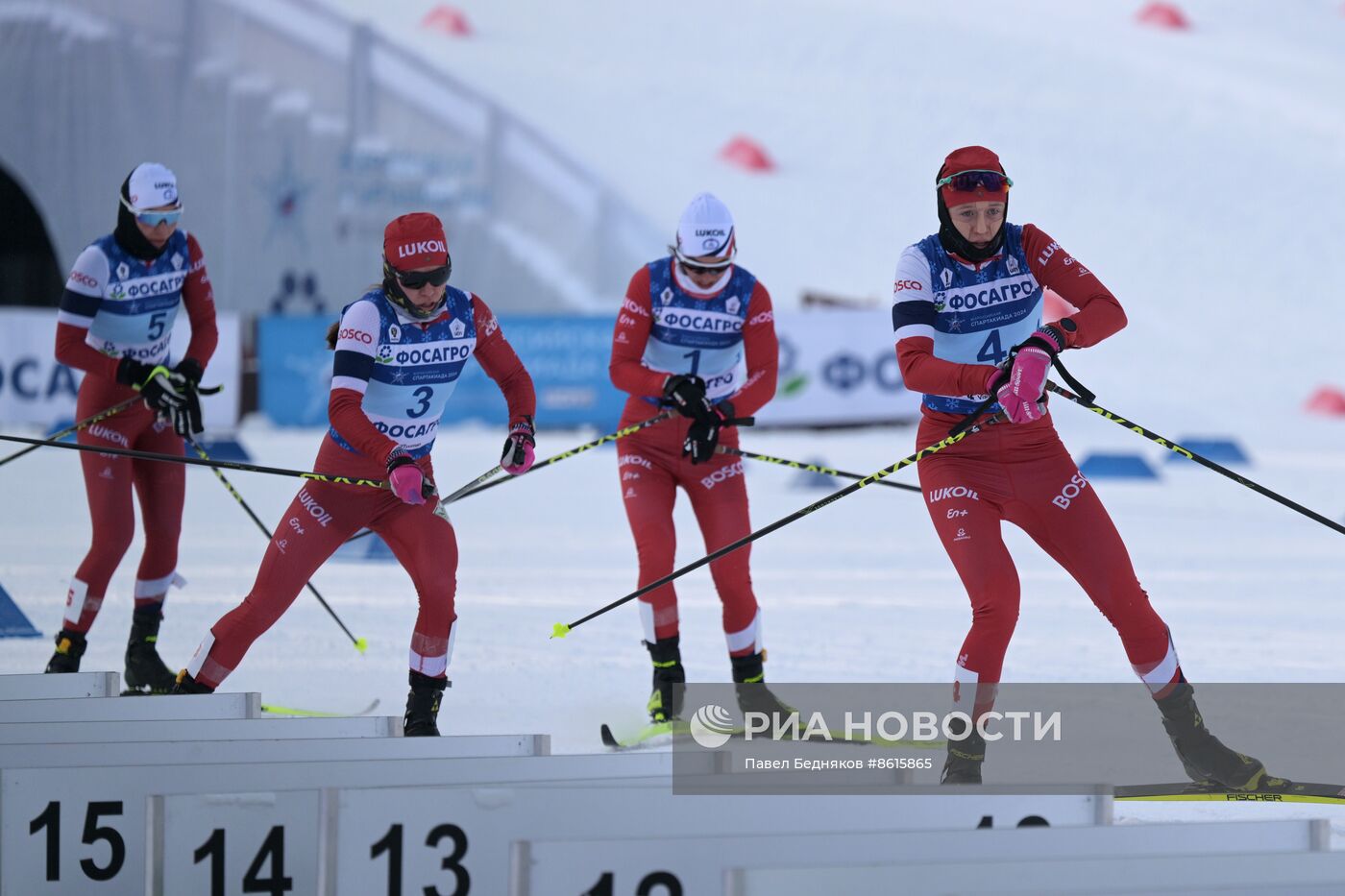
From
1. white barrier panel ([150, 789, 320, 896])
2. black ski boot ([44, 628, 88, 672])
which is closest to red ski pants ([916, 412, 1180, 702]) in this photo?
white barrier panel ([150, 789, 320, 896])

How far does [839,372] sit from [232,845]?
14.3 meters

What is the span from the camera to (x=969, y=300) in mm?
5211

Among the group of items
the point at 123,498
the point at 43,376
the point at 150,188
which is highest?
the point at 43,376

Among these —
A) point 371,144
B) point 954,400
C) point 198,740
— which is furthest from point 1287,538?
point 371,144

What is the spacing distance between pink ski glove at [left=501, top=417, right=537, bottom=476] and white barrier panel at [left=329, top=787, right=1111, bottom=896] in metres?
2.01

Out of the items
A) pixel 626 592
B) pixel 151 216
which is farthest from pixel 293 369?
pixel 151 216

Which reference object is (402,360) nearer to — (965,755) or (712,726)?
(712,726)

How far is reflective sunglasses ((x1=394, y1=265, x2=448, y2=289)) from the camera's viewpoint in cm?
539

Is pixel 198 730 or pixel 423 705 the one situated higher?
pixel 423 705

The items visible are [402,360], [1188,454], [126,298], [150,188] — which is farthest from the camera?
[126,298]

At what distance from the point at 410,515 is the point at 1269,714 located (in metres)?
3.28

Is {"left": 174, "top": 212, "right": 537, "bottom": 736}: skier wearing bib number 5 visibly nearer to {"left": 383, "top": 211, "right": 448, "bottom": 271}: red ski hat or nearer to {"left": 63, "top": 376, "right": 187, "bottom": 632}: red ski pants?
{"left": 383, "top": 211, "right": 448, "bottom": 271}: red ski hat

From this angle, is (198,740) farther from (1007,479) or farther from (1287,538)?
(1287,538)

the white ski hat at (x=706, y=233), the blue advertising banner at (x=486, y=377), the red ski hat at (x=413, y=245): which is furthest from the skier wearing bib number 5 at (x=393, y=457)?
the blue advertising banner at (x=486, y=377)
